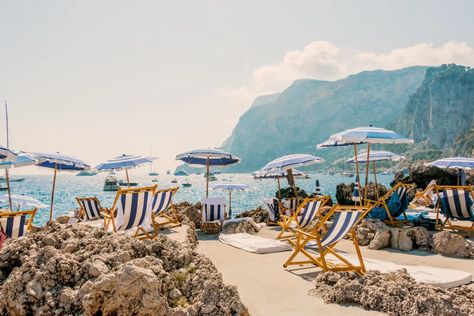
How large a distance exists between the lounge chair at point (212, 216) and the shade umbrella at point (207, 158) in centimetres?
177

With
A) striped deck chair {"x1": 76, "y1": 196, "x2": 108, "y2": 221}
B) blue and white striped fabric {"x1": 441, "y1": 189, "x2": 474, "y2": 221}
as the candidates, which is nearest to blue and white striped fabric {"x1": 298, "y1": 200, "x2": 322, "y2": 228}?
blue and white striped fabric {"x1": 441, "y1": 189, "x2": 474, "y2": 221}

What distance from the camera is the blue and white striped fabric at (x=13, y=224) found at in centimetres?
503

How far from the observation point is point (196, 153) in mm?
10641

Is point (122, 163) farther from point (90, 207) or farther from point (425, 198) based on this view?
point (425, 198)

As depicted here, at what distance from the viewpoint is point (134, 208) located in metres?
6.03

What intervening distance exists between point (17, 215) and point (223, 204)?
5.28 meters

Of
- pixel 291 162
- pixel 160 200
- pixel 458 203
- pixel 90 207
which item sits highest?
pixel 291 162

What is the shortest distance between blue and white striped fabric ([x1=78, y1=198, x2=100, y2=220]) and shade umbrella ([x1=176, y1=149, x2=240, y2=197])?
10.2 ft

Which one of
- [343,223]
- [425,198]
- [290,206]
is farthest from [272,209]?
[425,198]

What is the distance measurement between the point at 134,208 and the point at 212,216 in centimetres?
360

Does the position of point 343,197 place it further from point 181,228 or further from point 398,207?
point 181,228

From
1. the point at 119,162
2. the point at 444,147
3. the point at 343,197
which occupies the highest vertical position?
the point at 444,147

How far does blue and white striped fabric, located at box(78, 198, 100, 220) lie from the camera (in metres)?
11.2

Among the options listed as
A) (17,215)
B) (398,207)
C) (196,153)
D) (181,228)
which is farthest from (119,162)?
(398,207)
